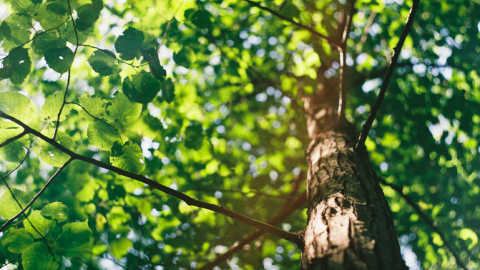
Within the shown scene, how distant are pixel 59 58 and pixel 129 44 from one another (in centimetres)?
37

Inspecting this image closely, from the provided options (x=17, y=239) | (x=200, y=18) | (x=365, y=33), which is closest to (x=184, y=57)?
(x=200, y=18)

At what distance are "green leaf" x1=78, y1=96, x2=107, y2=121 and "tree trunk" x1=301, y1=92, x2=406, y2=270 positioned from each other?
1127mm

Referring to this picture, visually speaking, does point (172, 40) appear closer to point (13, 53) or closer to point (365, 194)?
point (13, 53)

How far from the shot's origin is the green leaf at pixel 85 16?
4.15ft

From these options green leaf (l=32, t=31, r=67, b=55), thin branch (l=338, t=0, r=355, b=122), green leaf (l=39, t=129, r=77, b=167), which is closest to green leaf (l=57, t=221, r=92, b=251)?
green leaf (l=39, t=129, r=77, b=167)

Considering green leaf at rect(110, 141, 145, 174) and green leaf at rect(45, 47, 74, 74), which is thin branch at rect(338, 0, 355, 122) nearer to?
green leaf at rect(110, 141, 145, 174)

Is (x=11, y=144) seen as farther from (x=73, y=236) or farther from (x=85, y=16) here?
(x=85, y=16)

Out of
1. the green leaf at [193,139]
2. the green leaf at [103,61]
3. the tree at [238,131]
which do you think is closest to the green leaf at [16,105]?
the tree at [238,131]

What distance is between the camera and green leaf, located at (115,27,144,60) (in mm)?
1193

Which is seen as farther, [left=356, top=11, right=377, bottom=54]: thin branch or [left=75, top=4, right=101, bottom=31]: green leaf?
[left=356, top=11, right=377, bottom=54]: thin branch

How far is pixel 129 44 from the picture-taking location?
1201 mm

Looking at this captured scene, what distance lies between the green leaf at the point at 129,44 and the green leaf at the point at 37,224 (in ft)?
2.86

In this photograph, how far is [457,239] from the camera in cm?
345

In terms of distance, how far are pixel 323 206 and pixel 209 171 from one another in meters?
1.91
